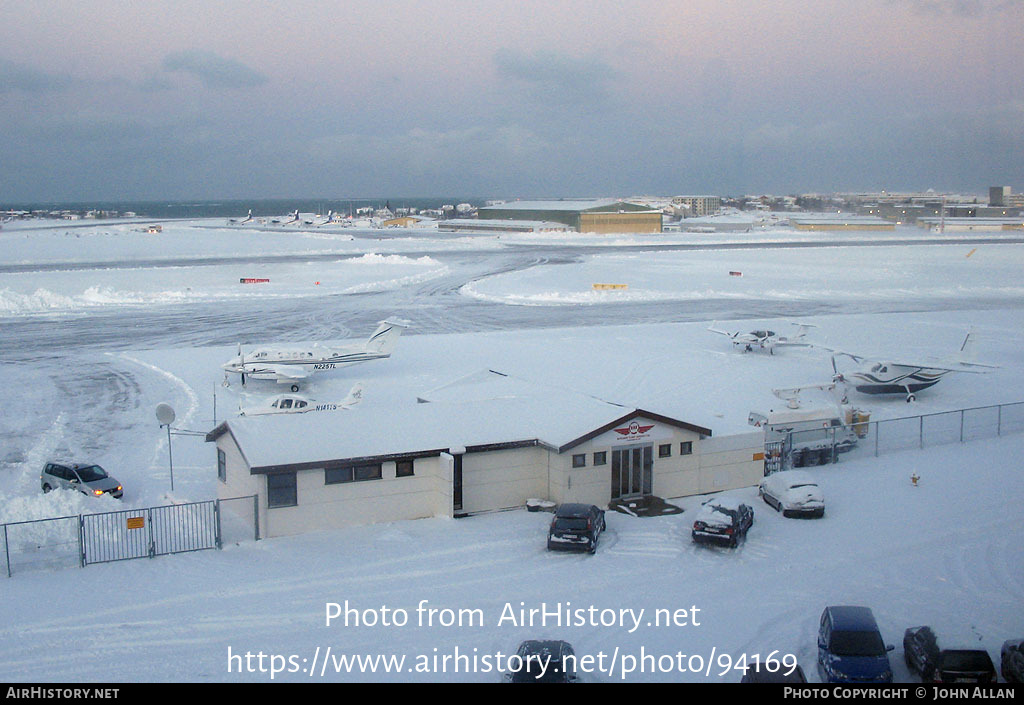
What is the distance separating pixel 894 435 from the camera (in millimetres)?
32656

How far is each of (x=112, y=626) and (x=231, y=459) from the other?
806cm

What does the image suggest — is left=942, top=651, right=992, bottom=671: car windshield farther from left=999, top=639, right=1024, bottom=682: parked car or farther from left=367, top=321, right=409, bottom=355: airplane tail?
left=367, top=321, right=409, bottom=355: airplane tail

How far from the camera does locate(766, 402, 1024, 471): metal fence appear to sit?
29.5 m

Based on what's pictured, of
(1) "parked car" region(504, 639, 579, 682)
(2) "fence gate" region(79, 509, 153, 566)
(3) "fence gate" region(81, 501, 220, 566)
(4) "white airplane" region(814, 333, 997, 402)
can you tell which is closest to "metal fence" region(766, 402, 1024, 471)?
(4) "white airplane" region(814, 333, 997, 402)

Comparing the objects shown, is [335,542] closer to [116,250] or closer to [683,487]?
[683,487]

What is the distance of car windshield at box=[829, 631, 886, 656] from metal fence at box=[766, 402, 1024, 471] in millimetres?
14495

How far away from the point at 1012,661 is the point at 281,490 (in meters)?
15.9

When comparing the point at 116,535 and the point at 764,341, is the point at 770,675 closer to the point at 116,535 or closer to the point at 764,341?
the point at 116,535

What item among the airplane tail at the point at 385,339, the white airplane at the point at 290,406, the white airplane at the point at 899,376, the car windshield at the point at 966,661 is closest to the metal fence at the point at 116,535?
the white airplane at the point at 290,406

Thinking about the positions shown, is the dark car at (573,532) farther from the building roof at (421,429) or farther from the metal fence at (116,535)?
the metal fence at (116,535)

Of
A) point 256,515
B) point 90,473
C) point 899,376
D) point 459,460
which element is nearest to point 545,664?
point 459,460

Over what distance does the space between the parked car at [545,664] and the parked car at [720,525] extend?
776cm

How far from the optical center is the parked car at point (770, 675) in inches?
521

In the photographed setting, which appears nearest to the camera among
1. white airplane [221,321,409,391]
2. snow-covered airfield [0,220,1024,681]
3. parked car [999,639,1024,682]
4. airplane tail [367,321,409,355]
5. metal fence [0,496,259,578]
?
parked car [999,639,1024,682]
